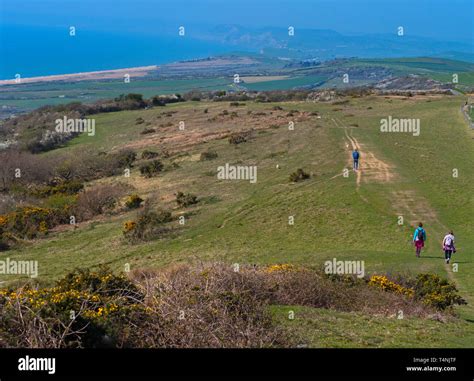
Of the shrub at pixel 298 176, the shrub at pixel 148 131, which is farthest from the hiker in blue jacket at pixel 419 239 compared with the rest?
the shrub at pixel 148 131

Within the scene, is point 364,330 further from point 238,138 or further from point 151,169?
point 238,138

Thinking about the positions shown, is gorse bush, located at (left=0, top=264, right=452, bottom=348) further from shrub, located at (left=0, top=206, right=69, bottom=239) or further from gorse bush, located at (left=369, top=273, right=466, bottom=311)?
shrub, located at (left=0, top=206, right=69, bottom=239)

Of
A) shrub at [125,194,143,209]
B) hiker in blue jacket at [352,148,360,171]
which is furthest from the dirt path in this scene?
shrub at [125,194,143,209]

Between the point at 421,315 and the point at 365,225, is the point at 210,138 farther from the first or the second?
the point at 421,315

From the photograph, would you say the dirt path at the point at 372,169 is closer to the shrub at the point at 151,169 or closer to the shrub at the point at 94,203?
the shrub at the point at 151,169
